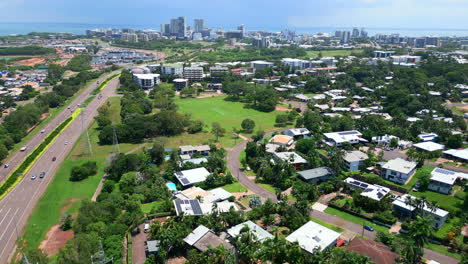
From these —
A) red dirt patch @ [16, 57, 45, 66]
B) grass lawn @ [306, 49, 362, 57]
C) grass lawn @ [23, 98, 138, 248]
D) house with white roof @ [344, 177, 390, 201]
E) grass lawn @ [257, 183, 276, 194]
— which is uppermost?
grass lawn @ [306, 49, 362, 57]

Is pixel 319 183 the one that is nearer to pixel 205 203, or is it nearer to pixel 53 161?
pixel 205 203

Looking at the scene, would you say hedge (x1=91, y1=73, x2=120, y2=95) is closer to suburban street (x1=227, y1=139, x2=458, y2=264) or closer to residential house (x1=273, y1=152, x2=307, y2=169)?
suburban street (x1=227, y1=139, x2=458, y2=264)

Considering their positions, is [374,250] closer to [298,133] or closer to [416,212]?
[416,212]


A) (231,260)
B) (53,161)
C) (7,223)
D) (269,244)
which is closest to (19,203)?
(7,223)

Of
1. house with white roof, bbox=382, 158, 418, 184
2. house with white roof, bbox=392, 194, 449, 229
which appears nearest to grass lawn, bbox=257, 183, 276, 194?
house with white roof, bbox=392, 194, 449, 229

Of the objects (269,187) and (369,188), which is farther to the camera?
(269,187)

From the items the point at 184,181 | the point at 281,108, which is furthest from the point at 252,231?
the point at 281,108
